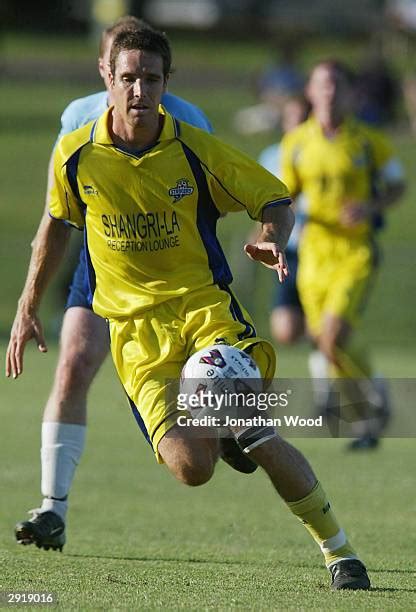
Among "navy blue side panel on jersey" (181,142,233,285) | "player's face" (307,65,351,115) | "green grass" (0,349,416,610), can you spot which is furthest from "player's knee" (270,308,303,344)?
"navy blue side panel on jersey" (181,142,233,285)

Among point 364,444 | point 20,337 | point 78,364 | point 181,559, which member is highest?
point 20,337

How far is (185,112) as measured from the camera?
7156 mm

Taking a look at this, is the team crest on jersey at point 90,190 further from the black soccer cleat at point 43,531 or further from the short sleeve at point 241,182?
the black soccer cleat at point 43,531

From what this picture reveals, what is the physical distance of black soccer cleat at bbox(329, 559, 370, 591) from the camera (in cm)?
564

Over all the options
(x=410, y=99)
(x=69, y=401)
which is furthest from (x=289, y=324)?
(x=410, y=99)

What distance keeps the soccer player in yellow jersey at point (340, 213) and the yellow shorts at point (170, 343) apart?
5.29 metres

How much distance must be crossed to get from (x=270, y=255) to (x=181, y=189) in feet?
1.86

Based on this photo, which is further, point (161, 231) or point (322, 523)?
point (161, 231)

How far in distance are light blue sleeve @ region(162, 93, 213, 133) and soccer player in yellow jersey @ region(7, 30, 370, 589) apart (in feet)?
3.73

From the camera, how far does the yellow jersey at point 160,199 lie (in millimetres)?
5836

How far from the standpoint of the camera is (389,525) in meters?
7.63

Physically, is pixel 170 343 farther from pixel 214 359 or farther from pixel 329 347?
pixel 329 347

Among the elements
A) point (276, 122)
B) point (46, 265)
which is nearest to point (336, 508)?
point (46, 265)

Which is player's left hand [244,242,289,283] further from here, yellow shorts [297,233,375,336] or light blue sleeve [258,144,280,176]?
light blue sleeve [258,144,280,176]
